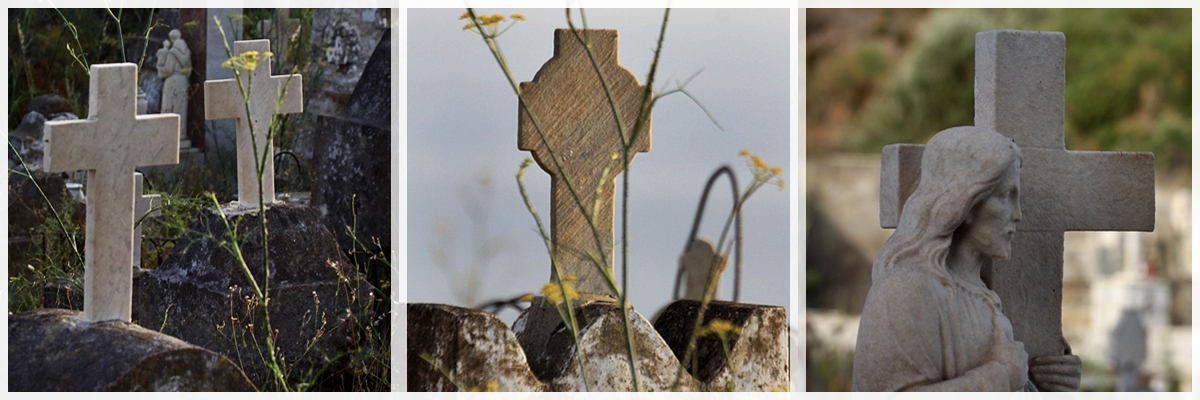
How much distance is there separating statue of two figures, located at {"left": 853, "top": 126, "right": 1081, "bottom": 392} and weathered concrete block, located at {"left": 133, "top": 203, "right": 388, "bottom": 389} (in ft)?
5.05

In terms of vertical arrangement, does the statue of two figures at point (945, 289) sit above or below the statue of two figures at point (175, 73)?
below

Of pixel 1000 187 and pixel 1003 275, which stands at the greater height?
pixel 1000 187

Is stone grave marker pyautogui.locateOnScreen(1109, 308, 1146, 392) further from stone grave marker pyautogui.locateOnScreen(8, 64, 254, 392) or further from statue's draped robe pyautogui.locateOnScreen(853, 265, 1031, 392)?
stone grave marker pyautogui.locateOnScreen(8, 64, 254, 392)

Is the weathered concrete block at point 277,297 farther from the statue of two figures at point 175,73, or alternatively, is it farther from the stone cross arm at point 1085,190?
the statue of two figures at point 175,73

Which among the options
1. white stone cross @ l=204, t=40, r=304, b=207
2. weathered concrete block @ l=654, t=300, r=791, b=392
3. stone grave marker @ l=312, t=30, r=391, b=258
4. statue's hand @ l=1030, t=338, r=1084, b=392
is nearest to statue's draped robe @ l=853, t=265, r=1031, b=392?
weathered concrete block @ l=654, t=300, r=791, b=392

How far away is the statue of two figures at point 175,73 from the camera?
6.18 m

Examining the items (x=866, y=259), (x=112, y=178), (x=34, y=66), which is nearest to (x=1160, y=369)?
(x=866, y=259)

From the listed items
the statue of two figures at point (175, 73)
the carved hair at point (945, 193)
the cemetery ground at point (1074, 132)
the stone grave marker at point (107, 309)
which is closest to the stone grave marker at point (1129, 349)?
the cemetery ground at point (1074, 132)

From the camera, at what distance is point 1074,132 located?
816 cm

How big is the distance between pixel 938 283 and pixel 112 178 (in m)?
1.53

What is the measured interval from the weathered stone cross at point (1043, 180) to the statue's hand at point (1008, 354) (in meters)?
0.31

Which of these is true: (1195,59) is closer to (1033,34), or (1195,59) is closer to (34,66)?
(1033,34)

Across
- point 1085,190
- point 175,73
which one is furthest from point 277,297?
point 175,73

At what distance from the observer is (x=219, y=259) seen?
114 inches
